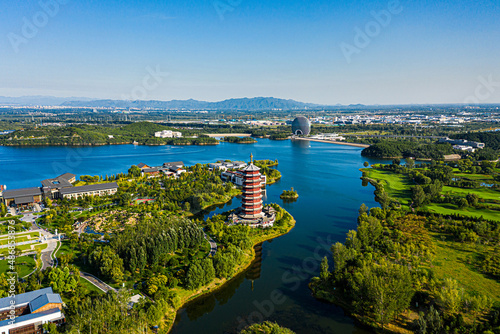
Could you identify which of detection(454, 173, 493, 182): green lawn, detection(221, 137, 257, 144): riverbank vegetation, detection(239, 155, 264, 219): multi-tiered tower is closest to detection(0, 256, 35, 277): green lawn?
detection(239, 155, 264, 219): multi-tiered tower

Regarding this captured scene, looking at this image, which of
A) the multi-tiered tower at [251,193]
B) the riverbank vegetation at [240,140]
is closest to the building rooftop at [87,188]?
the multi-tiered tower at [251,193]

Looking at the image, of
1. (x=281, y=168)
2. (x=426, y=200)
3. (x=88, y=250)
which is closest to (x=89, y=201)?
(x=88, y=250)

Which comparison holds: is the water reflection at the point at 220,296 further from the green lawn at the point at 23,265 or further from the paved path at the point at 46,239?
the green lawn at the point at 23,265

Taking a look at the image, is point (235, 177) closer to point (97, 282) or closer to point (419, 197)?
point (419, 197)

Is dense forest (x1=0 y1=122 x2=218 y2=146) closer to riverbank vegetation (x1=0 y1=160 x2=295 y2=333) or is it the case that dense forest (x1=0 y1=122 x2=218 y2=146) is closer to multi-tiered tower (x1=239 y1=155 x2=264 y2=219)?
riverbank vegetation (x1=0 y1=160 x2=295 y2=333)

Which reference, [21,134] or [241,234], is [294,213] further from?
[21,134]

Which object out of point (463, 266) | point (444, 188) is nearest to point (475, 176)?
point (444, 188)
